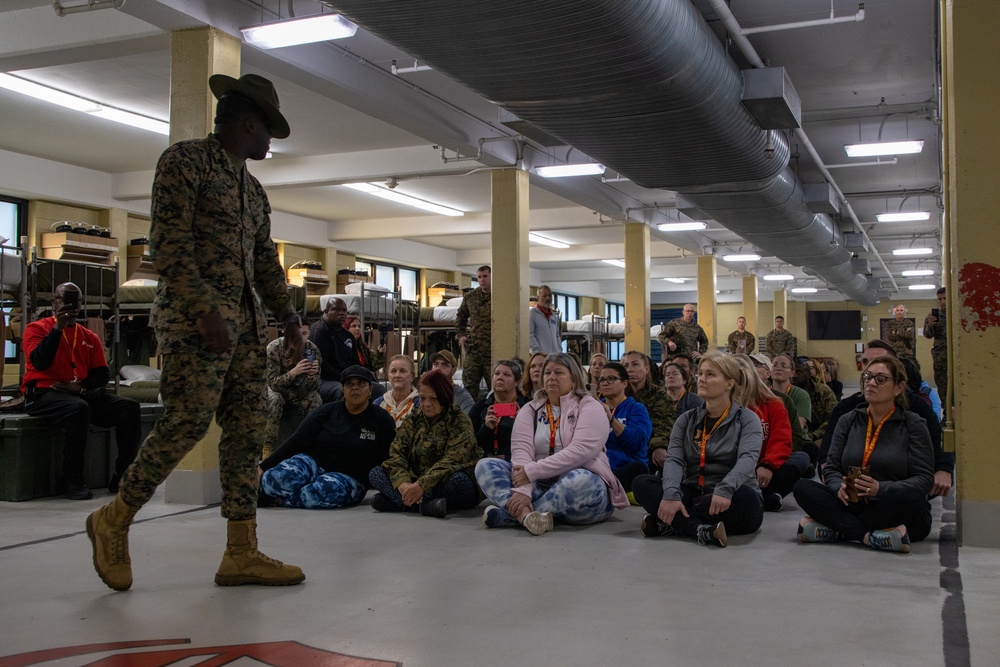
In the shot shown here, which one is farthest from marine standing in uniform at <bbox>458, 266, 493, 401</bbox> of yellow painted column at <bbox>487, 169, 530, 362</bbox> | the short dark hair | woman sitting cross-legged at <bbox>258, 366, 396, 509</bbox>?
the short dark hair

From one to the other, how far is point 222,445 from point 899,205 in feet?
55.5

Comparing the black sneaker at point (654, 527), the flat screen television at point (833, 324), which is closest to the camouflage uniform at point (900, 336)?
the black sneaker at point (654, 527)

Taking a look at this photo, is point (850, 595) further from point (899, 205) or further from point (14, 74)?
point (899, 205)

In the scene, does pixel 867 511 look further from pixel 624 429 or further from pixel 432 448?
pixel 432 448

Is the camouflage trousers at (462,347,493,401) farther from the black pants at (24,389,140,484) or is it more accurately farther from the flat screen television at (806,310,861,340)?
the flat screen television at (806,310,861,340)

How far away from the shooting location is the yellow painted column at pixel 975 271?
14.1 ft

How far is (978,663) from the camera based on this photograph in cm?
251

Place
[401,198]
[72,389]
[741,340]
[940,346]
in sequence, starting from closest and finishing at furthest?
1. [72,389]
2. [940,346]
3. [401,198]
4. [741,340]

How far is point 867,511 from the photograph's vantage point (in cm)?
426

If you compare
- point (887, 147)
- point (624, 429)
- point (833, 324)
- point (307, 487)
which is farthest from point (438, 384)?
point (833, 324)

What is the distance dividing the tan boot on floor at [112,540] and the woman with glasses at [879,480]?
10.1ft

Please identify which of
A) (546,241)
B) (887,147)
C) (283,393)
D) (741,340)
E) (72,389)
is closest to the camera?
(72,389)

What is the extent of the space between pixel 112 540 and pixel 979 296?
13.3 ft

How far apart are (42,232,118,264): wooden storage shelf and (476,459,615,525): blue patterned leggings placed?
30.9 feet
